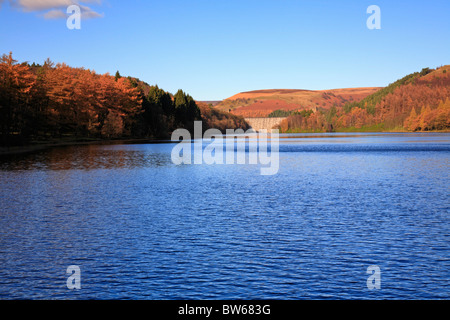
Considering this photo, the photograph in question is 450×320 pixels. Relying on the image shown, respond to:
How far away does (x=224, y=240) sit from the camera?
56.9 feet

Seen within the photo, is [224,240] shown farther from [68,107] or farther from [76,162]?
[68,107]

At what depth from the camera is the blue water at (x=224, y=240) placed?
12289mm

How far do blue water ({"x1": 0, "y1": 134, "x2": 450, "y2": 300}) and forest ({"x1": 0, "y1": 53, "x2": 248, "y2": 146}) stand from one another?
182 feet

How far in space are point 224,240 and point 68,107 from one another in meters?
99.2

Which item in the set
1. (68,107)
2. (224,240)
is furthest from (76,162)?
(68,107)

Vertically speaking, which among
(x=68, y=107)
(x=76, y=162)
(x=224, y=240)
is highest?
(x=68, y=107)

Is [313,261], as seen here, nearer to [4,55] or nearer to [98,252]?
[98,252]

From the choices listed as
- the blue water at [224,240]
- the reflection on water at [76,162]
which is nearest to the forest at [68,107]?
the reflection on water at [76,162]

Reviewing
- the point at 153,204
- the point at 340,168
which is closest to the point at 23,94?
the point at 340,168

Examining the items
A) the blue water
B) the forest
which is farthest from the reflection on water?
the forest

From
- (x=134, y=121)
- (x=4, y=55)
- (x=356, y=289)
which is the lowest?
(x=356, y=289)

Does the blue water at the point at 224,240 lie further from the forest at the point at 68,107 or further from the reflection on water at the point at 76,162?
the forest at the point at 68,107

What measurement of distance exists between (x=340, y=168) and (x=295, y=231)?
104 feet

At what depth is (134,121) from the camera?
150250mm
